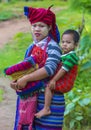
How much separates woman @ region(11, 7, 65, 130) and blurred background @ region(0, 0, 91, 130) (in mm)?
1340

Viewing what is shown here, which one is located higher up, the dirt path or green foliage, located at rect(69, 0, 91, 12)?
green foliage, located at rect(69, 0, 91, 12)

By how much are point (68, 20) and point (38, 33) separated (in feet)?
33.0

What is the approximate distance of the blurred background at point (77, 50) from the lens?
190 inches

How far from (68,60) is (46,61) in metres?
0.15

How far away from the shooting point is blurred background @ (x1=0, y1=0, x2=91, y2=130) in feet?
15.8

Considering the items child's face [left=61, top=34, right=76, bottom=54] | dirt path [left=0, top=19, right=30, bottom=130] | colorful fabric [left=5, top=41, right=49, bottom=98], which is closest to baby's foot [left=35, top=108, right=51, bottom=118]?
colorful fabric [left=5, top=41, right=49, bottom=98]

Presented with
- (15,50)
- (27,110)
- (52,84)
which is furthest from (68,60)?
(15,50)

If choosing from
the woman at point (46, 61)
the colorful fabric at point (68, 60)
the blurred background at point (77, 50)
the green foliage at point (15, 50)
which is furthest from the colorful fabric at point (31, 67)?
the green foliage at point (15, 50)

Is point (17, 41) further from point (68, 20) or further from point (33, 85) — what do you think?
point (33, 85)

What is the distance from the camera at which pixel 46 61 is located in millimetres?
3230

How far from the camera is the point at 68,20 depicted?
1327 cm

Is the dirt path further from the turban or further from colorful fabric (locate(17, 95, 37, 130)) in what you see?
the turban

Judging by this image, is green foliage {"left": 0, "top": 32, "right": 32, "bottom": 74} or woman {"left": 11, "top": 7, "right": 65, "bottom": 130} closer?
woman {"left": 11, "top": 7, "right": 65, "bottom": 130}

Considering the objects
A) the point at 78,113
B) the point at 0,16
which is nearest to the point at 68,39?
the point at 78,113
